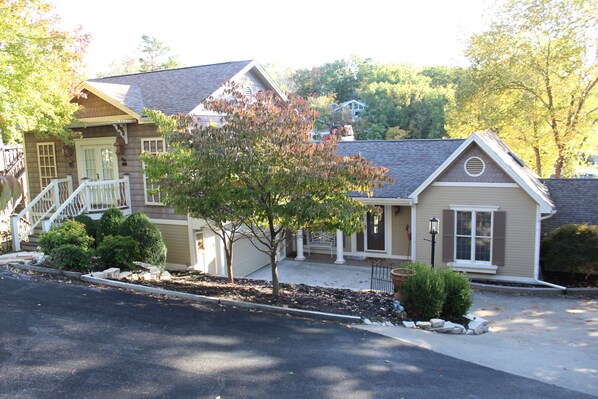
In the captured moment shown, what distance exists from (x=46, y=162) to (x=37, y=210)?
7.01 feet

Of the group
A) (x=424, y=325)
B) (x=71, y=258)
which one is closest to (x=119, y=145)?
(x=71, y=258)

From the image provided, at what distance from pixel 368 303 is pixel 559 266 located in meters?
7.50

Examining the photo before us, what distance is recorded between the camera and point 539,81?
75.0ft

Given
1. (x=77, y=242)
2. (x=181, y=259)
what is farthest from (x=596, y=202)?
(x=77, y=242)

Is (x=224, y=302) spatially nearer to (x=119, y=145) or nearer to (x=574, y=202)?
(x=119, y=145)

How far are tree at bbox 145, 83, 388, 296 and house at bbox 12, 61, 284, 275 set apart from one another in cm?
536

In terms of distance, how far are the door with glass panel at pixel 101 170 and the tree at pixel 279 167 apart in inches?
262

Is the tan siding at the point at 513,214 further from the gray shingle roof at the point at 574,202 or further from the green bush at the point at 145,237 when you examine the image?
the green bush at the point at 145,237

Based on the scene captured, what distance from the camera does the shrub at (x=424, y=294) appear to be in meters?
8.88

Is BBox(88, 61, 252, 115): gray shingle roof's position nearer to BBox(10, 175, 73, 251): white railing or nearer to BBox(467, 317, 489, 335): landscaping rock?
BBox(10, 175, 73, 251): white railing

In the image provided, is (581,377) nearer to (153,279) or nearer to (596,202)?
(153,279)

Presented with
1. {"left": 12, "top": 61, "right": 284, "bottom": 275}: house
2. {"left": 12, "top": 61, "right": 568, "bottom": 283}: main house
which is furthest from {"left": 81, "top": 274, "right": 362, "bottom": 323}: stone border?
{"left": 12, "top": 61, "right": 568, "bottom": 283}: main house

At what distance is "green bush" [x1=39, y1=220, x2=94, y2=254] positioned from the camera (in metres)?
9.86

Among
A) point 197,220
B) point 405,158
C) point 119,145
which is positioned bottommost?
point 197,220
